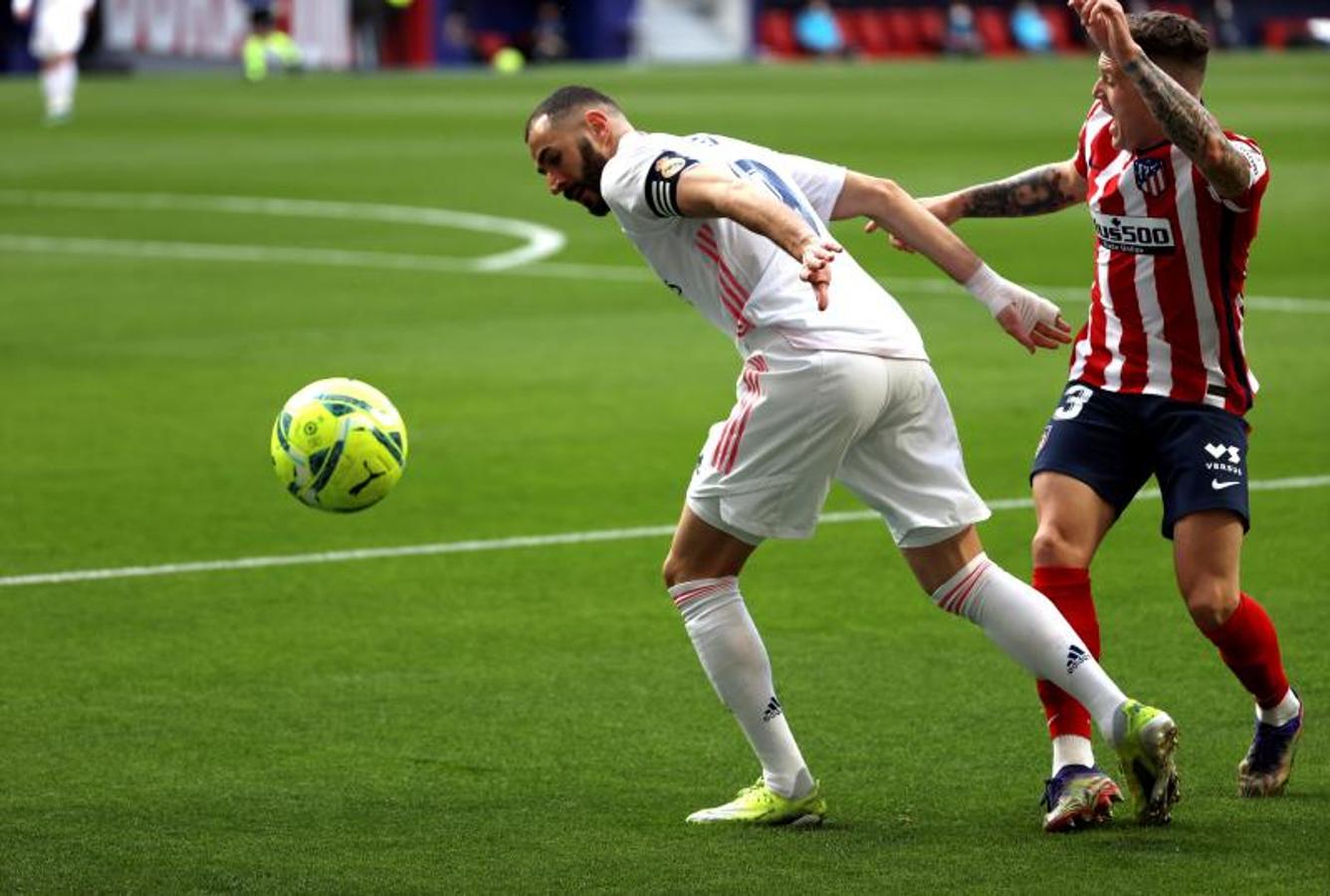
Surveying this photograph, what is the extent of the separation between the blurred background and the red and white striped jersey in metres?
58.9

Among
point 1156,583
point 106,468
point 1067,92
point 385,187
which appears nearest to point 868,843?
point 1156,583

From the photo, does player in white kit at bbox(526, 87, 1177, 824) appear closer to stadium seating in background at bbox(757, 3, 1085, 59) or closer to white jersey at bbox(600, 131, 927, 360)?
white jersey at bbox(600, 131, 927, 360)

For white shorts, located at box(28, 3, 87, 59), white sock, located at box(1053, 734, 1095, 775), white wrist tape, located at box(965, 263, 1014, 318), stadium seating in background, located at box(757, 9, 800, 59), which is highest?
white wrist tape, located at box(965, 263, 1014, 318)

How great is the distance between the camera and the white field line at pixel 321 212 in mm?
22625

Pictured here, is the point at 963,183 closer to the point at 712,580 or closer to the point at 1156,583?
the point at 1156,583

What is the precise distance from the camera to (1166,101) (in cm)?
643

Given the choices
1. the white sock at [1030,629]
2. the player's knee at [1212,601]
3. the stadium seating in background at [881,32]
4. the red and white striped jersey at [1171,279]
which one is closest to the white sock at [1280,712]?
the player's knee at [1212,601]

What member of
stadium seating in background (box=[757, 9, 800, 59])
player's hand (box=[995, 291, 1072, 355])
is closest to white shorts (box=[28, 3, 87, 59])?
stadium seating in background (box=[757, 9, 800, 59])

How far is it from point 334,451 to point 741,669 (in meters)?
1.56

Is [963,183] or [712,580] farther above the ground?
[712,580]

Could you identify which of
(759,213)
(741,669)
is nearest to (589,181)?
(759,213)

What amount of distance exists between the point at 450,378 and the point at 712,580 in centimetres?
912

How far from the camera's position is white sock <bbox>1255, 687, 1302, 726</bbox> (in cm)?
696

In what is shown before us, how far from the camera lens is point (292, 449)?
7.54m
